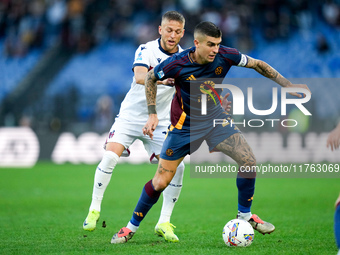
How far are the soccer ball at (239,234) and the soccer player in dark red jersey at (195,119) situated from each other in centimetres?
32

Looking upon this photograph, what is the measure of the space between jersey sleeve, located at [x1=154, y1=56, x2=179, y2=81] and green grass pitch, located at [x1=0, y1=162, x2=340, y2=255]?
1.90 metres

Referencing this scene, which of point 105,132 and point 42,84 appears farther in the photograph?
point 42,84

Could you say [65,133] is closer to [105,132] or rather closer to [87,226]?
[105,132]

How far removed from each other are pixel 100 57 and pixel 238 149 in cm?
1797

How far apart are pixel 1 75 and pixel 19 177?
30.4 ft

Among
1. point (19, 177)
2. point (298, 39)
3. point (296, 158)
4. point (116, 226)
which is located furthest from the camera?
point (298, 39)

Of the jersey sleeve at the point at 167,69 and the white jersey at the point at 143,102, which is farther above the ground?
the jersey sleeve at the point at 167,69

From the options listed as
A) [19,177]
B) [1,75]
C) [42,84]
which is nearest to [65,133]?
[19,177]

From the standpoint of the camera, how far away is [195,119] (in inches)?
249

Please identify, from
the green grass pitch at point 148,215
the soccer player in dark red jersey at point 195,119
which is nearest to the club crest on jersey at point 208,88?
the soccer player in dark red jersey at point 195,119

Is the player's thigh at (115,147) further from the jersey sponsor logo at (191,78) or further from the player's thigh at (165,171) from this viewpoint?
the jersey sponsor logo at (191,78)

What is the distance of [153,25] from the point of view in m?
22.9

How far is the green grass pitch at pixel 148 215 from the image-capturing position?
6.12 meters

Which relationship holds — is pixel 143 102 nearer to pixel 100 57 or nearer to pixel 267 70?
pixel 267 70
